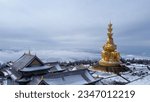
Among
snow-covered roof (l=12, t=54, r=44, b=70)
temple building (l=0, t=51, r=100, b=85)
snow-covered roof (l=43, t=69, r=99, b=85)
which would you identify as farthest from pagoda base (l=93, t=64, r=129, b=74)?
snow-covered roof (l=12, t=54, r=44, b=70)

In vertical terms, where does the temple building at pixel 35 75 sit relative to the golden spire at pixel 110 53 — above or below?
below

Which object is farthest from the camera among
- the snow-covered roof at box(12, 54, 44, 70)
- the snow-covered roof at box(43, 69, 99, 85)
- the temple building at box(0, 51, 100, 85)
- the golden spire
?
the golden spire

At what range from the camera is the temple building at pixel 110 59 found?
1090 centimetres

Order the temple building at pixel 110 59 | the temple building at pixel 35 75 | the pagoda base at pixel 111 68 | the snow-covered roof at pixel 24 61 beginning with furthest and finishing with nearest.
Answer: the temple building at pixel 110 59, the pagoda base at pixel 111 68, the snow-covered roof at pixel 24 61, the temple building at pixel 35 75

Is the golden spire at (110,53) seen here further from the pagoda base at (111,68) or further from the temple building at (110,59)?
the pagoda base at (111,68)

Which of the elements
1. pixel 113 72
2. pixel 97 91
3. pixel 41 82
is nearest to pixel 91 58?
pixel 113 72

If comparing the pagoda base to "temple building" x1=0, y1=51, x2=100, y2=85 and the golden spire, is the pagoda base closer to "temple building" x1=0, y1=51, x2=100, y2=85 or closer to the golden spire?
the golden spire

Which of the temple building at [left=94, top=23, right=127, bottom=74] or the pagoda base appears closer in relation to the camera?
the pagoda base

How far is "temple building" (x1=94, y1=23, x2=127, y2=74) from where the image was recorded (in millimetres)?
10898

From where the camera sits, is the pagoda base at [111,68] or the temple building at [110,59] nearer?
the pagoda base at [111,68]

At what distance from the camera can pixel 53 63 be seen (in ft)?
27.9

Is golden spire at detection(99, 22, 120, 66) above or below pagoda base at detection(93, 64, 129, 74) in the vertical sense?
above

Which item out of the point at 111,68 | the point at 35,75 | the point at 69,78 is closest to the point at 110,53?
the point at 111,68

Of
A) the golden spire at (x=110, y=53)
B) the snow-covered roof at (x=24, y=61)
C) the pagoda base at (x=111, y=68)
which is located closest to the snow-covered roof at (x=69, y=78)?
the snow-covered roof at (x=24, y=61)
